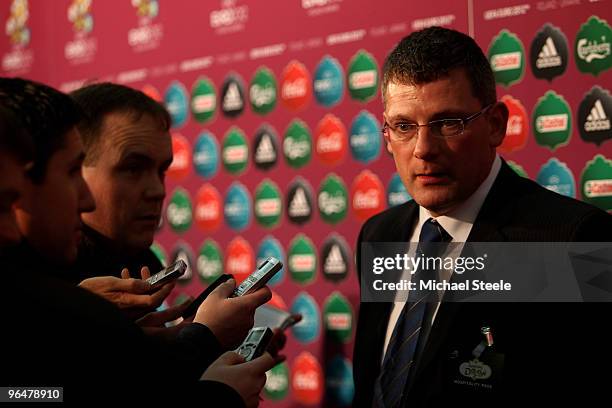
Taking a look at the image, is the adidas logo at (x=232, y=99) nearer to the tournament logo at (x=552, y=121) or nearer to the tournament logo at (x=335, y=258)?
the tournament logo at (x=335, y=258)

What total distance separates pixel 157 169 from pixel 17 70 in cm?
180

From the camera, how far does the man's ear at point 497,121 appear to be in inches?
69.4

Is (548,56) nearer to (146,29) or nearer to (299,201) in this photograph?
(299,201)

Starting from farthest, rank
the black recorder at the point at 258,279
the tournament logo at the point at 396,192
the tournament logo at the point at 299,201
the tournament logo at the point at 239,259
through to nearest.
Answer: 1. the tournament logo at the point at 239,259
2. the tournament logo at the point at 299,201
3. the tournament logo at the point at 396,192
4. the black recorder at the point at 258,279

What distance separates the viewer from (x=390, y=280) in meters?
1.98

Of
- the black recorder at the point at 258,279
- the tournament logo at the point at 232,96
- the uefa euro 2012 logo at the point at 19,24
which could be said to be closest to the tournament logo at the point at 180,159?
the tournament logo at the point at 232,96

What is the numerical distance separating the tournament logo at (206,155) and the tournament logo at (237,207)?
0.39 feet

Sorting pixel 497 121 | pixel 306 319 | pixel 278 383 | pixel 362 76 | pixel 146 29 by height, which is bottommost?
pixel 278 383

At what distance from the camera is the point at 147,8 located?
2.94 meters

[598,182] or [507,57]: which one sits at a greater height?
[507,57]

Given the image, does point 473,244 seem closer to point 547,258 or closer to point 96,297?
point 547,258

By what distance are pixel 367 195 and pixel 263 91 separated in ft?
1.87

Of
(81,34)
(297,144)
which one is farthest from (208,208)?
(81,34)

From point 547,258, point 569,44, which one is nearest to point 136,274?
point 547,258
